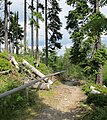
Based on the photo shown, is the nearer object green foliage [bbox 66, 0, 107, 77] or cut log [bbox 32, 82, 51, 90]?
cut log [bbox 32, 82, 51, 90]

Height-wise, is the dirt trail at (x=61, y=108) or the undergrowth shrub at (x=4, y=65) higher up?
the undergrowth shrub at (x=4, y=65)

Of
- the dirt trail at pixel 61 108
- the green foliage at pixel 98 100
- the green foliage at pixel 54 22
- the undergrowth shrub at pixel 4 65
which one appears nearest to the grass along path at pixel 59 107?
the dirt trail at pixel 61 108

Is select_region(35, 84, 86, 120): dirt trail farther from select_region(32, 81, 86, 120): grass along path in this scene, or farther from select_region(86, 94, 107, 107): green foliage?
select_region(86, 94, 107, 107): green foliage

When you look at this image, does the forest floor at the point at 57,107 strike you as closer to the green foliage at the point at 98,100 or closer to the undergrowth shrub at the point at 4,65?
the green foliage at the point at 98,100

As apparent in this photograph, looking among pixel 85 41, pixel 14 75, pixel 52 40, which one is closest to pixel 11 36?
pixel 52 40

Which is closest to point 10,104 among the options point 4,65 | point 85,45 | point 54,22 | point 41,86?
point 41,86

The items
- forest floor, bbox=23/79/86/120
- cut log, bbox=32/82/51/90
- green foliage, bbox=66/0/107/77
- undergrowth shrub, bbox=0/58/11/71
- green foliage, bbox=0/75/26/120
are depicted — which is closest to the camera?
green foliage, bbox=0/75/26/120

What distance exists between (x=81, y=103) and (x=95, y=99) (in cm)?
66

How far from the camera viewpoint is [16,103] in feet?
35.2

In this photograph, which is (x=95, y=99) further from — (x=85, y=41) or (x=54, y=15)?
(x=54, y=15)

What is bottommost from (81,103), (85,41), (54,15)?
(81,103)

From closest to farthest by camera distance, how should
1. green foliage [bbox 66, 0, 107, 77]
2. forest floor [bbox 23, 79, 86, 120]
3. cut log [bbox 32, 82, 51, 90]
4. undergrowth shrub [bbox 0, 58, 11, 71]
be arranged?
forest floor [bbox 23, 79, 86, 120] < cut log [bbox 32, 82, 51, 90] < undergrowth shrub [bbox 0, 58, 11, 71] < green foliage [bbox 66, 0, 107, 77]

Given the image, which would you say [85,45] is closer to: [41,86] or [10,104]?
[41,86]

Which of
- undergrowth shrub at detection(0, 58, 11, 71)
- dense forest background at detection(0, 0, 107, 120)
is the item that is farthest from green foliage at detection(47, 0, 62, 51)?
undergrowth shrub at detection(0, 58, 11, 71)
